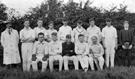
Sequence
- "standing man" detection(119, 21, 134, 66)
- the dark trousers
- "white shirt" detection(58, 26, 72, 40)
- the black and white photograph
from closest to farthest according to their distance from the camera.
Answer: the black and white photograph
"white shirt" detection(58, 26, 72, 40)
"standing man" detection(119, 21, 134, 66)
the dark trousers

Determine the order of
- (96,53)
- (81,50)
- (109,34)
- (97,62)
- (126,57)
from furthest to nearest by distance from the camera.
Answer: (126,57) < (109,34) < (96,53) < (81,50) < (97,62)

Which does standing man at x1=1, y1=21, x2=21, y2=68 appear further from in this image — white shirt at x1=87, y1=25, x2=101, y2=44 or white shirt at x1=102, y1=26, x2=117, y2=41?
white shirt at x1=102, y1=26, x2=117, y2=41

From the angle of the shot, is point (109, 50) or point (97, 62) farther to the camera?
point (109, 50)

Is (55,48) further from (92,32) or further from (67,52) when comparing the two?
(92,32)

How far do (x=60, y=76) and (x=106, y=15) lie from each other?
19.3ft

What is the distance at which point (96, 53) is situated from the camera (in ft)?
27.2

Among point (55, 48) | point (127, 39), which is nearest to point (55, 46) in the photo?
point (55, 48)

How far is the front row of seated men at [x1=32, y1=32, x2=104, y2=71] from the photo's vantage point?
779cm

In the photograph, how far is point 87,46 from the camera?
8172 mm

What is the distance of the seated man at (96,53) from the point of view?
312 inches

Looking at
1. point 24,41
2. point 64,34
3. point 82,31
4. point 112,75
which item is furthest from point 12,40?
point 112,75

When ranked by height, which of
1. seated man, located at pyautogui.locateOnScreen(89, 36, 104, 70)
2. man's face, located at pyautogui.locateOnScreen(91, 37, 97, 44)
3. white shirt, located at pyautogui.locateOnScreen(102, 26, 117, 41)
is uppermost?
white shirt, located at pyautogui.locateOnScreen(102, 26, 117, 41)

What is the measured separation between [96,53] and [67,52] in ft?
3.71

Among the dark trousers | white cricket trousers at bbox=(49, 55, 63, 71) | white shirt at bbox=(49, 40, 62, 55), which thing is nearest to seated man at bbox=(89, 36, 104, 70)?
white cricket trousers at bbox=(49, 55, 63, 71)
